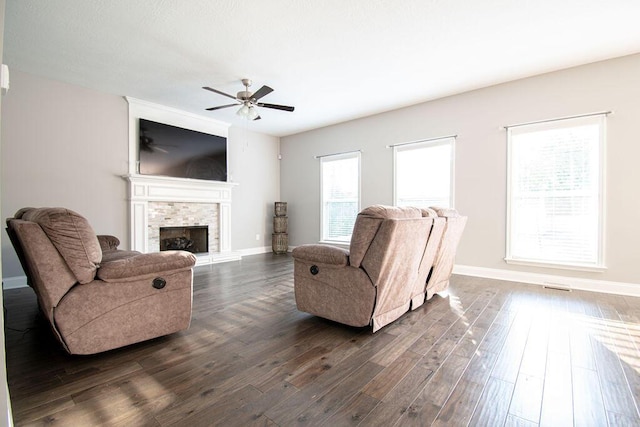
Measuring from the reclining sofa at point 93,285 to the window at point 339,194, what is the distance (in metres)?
4.18

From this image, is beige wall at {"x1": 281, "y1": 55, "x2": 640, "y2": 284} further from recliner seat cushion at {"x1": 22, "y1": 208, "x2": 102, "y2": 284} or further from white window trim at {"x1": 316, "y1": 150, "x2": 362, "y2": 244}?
recliner seat cushion at {"x1": 22, "y1": 208, "x2": 102, "y2": 284}

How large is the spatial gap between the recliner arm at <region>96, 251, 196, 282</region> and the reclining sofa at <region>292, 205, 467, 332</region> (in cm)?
94

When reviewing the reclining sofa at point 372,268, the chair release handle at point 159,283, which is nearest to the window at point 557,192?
the reclining sofa at point 372,268

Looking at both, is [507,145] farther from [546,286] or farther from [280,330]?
[280,330]

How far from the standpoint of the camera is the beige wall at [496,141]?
139 inches

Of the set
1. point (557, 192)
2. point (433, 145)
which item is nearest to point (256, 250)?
point (433, 145)

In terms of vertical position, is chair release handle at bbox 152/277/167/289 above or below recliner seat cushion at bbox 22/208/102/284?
below

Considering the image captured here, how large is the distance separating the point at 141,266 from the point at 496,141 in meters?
4.67

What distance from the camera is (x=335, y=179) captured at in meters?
6.39

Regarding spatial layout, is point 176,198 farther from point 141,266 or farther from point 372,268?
point 372,268

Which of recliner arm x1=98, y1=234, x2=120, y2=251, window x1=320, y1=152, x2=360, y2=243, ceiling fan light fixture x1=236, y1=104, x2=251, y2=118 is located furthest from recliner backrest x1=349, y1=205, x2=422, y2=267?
window x1=320, y1=152, x2=360, y2=243

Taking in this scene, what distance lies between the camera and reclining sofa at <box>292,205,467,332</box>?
7.25 feet

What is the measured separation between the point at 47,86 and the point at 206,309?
3920 mm

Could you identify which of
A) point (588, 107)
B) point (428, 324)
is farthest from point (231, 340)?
point (588, 107)
